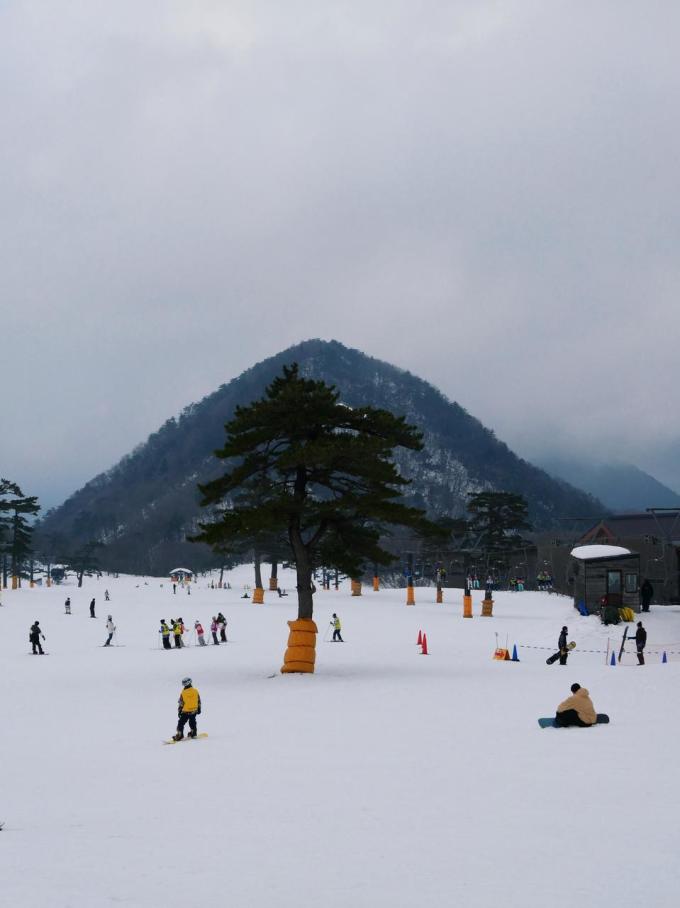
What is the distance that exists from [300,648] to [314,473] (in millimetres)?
5649

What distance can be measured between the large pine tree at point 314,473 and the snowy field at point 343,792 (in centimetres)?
417

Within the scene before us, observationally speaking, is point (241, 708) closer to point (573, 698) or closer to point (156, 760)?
point (156, 760)

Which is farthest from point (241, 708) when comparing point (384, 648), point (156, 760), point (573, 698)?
point (384, 648)

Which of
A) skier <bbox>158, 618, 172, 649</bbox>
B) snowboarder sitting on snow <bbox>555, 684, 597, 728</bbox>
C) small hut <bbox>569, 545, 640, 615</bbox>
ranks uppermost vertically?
small hut <bbox>569, 545, 640, 615</bbox>

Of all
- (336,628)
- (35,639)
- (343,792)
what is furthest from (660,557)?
(343,792)

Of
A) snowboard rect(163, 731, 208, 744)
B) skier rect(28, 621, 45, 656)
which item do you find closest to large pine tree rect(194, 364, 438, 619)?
snowboard rect(163, 731, 208, 744)

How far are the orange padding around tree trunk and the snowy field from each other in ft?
2.96

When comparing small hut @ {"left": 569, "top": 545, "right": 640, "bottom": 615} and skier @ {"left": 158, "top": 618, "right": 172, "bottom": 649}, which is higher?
small hut @ {"left": 569, "top": 545, "right": 640, "bottom": 615}

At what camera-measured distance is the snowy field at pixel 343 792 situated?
817cm

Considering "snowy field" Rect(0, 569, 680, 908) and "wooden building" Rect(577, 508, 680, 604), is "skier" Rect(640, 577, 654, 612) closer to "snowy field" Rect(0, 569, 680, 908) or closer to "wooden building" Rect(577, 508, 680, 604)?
"wooden building" Rect(577, 508, 680, 604)

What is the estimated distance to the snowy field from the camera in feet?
26.8

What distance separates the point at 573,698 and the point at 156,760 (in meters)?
7.87

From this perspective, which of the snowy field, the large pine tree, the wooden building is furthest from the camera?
the wooden building

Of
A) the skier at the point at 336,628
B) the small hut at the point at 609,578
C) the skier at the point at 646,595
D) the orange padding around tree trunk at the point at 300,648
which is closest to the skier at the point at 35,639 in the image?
the skier at the point at 336,628
